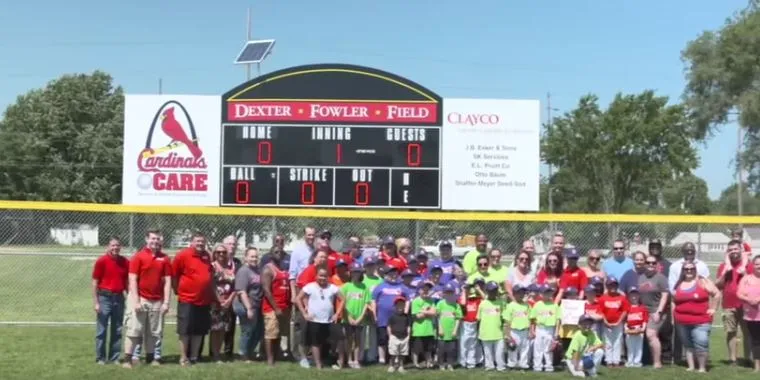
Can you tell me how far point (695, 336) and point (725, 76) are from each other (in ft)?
117

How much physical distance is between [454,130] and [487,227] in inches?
106

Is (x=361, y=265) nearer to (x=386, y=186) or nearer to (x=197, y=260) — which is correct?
(x=197, y=260)

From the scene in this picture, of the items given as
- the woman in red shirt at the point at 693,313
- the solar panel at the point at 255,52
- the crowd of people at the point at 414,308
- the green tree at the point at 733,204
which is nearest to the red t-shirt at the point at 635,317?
the crowd of people at the point at 414,308

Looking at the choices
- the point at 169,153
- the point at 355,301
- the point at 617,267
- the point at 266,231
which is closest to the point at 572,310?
the point at 617,267

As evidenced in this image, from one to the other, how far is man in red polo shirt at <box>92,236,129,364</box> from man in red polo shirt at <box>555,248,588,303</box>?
5.58m

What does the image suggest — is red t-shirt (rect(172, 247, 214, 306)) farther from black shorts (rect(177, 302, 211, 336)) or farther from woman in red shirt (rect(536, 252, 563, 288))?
woman in red shirt (rect(536, 252, 563, 288))

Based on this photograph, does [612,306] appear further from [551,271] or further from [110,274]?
[110,274]

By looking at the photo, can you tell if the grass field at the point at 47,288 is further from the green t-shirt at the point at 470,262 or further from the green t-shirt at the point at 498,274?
the green t-shirt at the point at 498,274

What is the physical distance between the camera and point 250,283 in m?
11.0

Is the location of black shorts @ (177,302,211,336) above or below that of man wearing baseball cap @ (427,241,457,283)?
below

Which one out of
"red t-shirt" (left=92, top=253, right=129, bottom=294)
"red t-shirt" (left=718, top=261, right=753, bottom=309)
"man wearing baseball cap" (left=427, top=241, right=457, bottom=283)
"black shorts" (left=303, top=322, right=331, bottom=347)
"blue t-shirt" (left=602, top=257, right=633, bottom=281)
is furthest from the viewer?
"blue t-shirt" (left=602, top=257, right=633, bottom=281)

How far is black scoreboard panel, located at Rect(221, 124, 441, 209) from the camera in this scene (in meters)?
15.5

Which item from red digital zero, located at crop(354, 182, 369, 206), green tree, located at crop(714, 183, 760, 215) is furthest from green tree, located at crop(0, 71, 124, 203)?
green tree, located at crop(714, 183, 760, 215)

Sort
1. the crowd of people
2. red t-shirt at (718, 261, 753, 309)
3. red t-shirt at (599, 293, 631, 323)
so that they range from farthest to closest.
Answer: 1. red t-shirt at (718, 261, 753, 309)
2. red t-shirt at (599, 293, 631, 323)
3. the crowd of people
